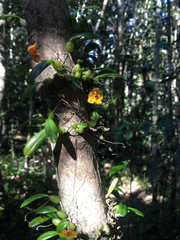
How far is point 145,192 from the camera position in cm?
398

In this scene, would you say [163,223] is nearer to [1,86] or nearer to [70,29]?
[70,29]

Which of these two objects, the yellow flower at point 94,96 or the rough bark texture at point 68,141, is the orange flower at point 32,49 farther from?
the yellow flower at point 94,96

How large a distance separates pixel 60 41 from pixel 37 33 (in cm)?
9

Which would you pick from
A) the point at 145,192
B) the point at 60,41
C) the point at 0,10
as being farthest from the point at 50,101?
the point at 145,192

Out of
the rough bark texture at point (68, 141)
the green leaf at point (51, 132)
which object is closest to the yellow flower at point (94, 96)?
the rough bark texture at point (68, 141)

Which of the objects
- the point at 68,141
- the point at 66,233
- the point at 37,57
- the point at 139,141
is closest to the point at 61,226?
the point at 66,233

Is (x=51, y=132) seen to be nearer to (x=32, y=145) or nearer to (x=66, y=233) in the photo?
(x=32, y=145)

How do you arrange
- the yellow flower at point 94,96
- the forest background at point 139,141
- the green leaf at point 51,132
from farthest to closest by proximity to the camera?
the forest background at point 139,141 < the yellow flower at point 94,96 < the green leaf at point 51,132

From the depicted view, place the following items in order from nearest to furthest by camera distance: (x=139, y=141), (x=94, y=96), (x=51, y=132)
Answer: (x=51, y=132) < (x=94, y=96) < (x=139, y=141)

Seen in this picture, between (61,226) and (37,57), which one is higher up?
(37,57)

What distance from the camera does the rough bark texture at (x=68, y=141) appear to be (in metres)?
0.64

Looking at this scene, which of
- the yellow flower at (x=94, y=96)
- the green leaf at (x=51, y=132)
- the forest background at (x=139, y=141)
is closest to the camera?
the green leaf at (x=51, y=132)

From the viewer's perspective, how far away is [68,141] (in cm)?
65

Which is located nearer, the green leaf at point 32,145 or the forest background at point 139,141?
the green leaf at point 32,145
